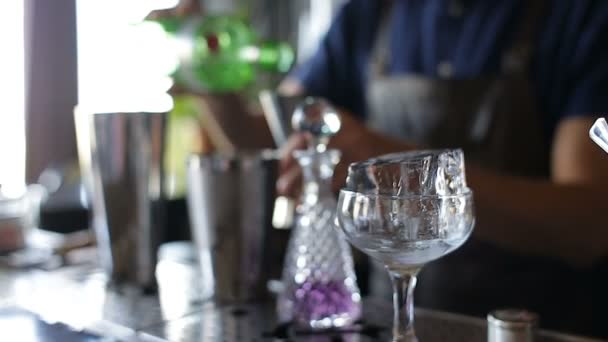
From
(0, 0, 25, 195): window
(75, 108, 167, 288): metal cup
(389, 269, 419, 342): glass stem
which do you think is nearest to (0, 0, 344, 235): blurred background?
(0, 0, 25, 195): window

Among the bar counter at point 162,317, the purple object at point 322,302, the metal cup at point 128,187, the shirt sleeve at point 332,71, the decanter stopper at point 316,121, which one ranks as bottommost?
the bar counter at point 162,317

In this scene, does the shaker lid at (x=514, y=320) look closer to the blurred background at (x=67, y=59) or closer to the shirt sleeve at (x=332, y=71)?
the shirt sleeve at (x=332, y=71)

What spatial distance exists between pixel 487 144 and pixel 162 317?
0.67m

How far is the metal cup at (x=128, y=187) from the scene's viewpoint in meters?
0.97

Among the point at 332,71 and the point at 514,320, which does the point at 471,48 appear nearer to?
the point at 332,71

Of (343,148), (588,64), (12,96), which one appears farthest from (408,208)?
(12,96)

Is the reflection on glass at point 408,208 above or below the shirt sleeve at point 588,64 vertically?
below

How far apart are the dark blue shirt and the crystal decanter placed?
534 millimetres

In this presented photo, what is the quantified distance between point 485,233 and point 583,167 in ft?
0.54

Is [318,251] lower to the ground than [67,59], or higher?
lower

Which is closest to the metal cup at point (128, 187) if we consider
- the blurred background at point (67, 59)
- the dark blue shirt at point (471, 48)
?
the dark blue shirt at point (471, 48)

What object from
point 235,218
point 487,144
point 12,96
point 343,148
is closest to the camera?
point 235,218

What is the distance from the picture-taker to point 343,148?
1.07m

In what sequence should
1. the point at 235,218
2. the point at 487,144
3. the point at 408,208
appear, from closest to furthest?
the point at 408,208 → the point at 235,218 → the point at 487,144
